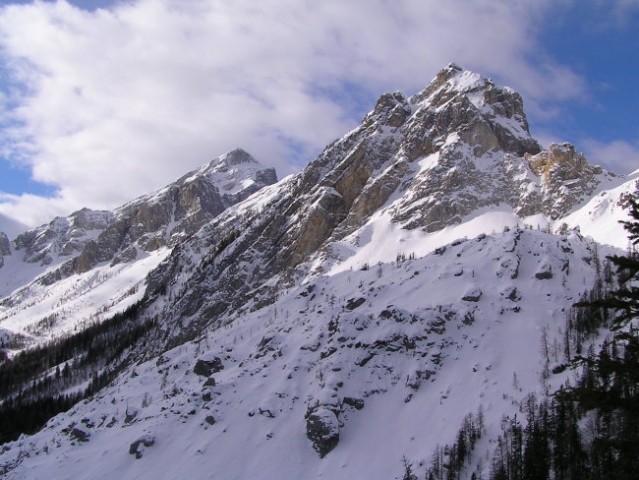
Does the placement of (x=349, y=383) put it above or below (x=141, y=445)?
above

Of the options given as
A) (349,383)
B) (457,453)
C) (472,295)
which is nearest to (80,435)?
(349,383)

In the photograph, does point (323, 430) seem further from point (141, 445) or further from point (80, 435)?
point (80, 435)

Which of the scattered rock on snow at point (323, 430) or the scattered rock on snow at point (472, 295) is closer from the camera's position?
the scattered rock on snow at point (323, 430)

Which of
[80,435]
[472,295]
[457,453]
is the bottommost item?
[457,453]

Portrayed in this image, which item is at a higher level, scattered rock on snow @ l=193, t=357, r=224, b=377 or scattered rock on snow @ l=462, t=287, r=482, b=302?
scattered rock on snow @ l=462, t=287, r=482, b=302

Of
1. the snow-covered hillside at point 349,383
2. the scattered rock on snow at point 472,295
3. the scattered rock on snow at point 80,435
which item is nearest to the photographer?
the snow-covered hillside at point 349,383

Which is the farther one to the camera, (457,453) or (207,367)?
(207,367)

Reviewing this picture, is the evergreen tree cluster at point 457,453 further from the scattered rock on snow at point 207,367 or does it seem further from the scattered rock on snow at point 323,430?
the scattered rock on snow at point 207,367

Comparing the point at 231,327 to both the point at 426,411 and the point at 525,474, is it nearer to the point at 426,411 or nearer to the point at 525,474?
the point at 426,411

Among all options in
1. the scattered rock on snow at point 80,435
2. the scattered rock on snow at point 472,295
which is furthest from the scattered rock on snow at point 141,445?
the scattered rock on snow at point 472,295

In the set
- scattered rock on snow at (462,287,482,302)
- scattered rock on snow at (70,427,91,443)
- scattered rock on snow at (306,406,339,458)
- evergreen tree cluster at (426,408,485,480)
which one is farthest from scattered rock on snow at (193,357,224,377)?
evergreen tree cluster at (426,408,485,480)

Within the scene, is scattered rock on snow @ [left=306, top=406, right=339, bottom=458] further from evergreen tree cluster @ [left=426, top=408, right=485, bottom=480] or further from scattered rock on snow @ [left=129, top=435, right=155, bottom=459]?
scattered rock on snow @ [left=129, top=435, right=155, bottom=459]

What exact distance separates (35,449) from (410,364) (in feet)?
Result: 205

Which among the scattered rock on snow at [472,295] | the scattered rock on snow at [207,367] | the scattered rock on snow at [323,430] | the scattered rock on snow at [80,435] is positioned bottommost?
the scattered rock on snow at [323,430]
